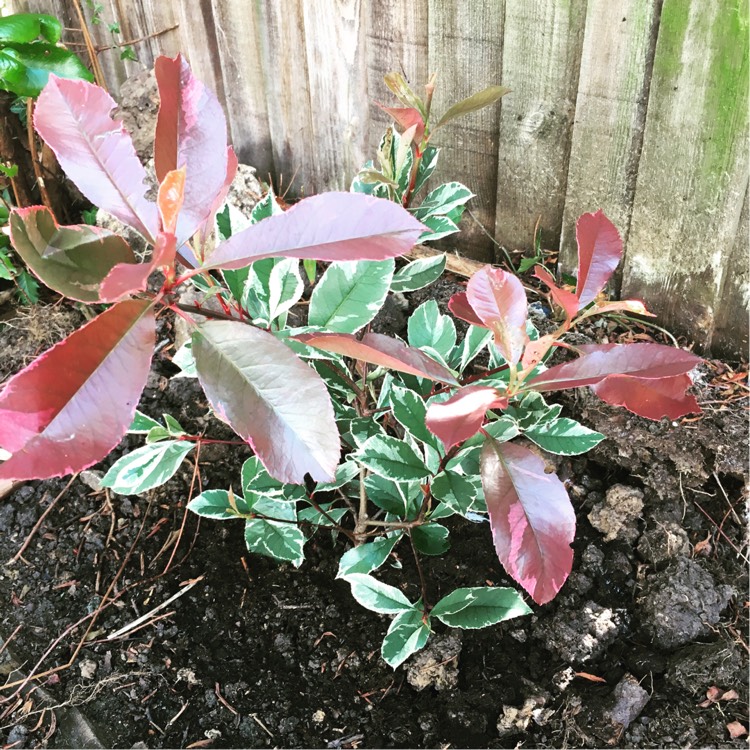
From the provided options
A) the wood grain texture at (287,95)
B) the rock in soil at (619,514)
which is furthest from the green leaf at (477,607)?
the wood grain texture at (287,95)

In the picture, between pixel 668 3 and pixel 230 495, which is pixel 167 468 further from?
pixel 668 3

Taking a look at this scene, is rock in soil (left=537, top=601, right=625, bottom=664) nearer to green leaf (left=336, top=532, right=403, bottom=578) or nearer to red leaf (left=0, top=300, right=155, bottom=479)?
green leaf (left=336, top=532, right=403, bottom=578)

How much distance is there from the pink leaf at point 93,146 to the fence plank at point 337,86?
3.98 feet

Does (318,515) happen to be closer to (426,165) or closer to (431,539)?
(431,539)

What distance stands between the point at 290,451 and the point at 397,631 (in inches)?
22.1

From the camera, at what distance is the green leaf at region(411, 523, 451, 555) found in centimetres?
124

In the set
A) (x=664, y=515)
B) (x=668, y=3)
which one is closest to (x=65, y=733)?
(x=664, y=515)

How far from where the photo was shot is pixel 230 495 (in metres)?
1.15

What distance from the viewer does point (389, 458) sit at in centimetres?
108

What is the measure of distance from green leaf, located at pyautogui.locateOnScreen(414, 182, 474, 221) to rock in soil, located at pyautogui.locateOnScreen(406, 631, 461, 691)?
753 mm

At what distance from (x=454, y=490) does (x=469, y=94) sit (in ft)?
3.60

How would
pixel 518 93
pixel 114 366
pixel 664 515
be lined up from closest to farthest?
pixel 114 366
pixel 664 515
pixel 518 93

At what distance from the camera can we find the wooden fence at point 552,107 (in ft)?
4.61

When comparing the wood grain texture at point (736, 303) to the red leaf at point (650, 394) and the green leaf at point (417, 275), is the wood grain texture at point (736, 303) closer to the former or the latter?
the green leaf at point (417, 275)
